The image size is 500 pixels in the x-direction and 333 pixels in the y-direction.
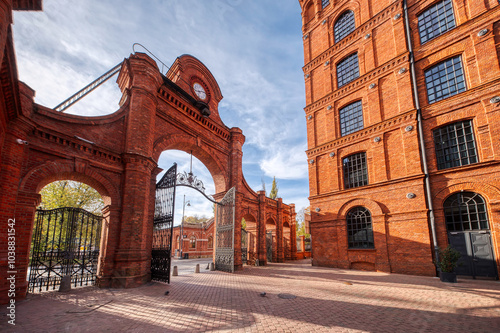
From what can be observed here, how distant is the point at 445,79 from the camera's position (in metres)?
13.6

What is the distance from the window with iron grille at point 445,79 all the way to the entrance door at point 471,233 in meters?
5.52

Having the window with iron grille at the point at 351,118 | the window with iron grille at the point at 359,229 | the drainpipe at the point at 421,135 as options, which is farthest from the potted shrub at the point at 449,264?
the window with iron grille at the point at 351,118

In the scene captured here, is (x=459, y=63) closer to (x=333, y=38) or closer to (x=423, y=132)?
(x=423, y=132)

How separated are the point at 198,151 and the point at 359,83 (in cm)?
1205

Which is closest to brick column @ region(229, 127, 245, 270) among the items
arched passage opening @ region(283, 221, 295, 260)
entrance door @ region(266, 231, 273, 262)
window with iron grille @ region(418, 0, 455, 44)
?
entrance door @ region(266, 231, 273, 262)

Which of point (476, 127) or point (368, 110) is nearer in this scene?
point (476, 127)

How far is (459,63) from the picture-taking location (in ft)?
43.5

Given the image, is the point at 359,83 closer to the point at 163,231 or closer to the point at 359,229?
the point at 359,229

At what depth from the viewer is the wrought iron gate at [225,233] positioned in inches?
539

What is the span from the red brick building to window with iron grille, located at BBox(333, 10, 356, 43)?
0.08 meters

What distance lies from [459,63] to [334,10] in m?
10.6

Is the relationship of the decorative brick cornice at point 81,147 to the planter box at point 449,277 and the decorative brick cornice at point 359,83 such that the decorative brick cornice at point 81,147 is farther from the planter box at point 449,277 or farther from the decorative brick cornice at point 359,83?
the decorative brick cornice at point 359,83

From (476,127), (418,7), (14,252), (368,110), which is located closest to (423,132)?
(476,127)

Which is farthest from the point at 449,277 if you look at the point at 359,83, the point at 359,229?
the point at 359,83
